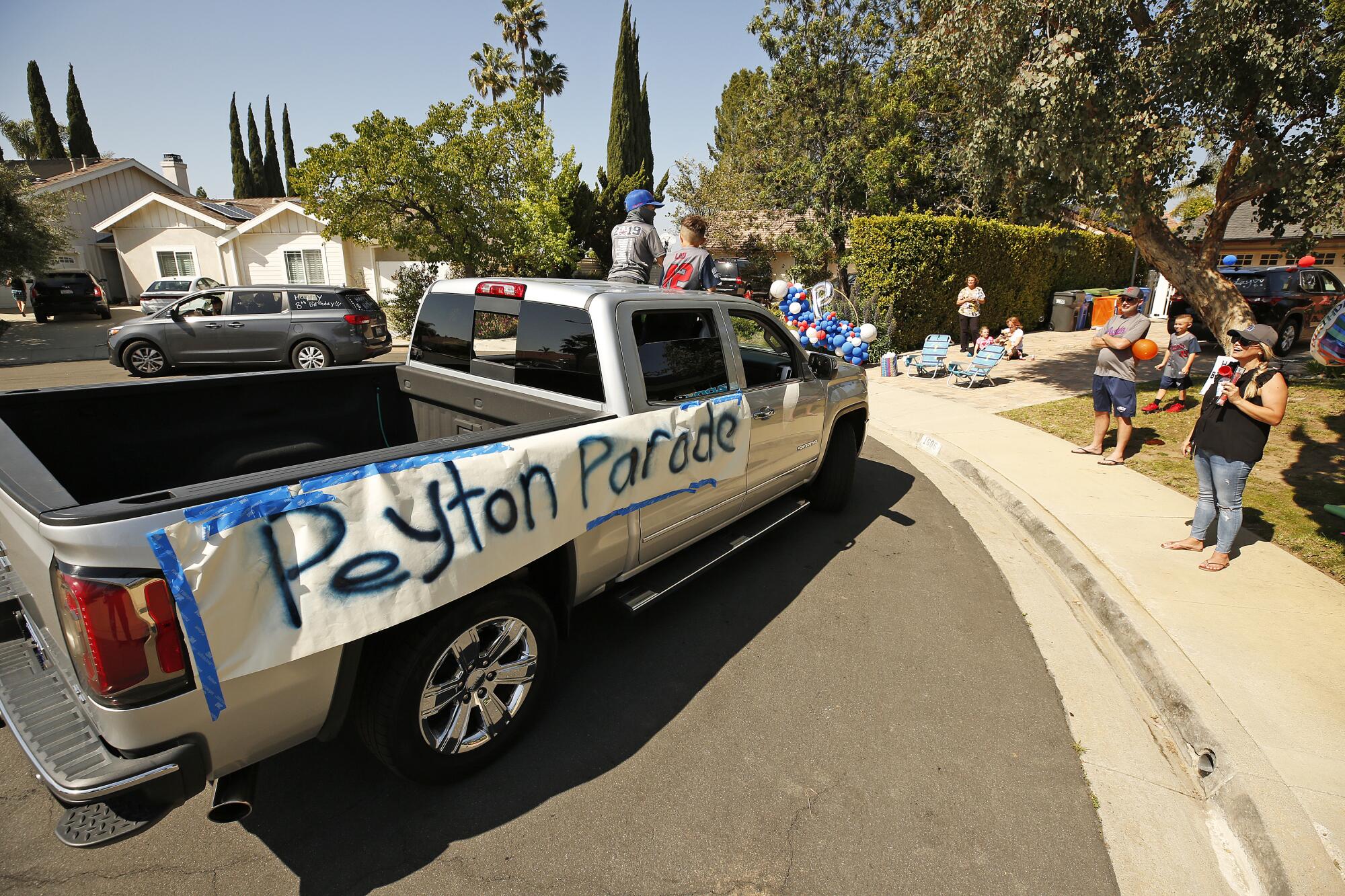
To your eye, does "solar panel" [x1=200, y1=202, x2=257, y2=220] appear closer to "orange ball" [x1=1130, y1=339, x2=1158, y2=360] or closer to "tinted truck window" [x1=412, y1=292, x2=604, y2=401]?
"tinted truck window" [x1=412, y1=292, x2=604, y2=401]

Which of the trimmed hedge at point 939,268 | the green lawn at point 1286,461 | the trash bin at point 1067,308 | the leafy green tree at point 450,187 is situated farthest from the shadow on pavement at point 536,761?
the trash bin at point 1067,308

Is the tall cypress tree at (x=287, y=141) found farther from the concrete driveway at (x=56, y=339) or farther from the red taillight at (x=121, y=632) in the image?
the red taillight at (x=121, y=632)

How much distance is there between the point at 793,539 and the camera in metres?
5.06

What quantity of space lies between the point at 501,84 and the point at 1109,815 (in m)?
43.6

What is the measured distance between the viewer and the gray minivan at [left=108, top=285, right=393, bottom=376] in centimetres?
1173

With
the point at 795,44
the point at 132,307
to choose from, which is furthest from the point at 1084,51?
the point at 132,307

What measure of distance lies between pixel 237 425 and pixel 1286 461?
362 inches

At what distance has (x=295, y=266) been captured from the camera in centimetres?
2522

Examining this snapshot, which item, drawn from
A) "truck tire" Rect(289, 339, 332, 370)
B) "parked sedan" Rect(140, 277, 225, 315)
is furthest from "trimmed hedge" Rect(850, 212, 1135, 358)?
"parked sedan" Rect(140, 277, 225, 315)

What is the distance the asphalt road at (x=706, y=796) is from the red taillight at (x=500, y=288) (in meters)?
1.95

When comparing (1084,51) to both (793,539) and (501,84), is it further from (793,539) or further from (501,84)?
(501,84)

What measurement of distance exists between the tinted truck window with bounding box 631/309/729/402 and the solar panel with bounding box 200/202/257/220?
31.9 meters

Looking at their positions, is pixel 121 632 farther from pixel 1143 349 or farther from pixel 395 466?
pixel 1143 349

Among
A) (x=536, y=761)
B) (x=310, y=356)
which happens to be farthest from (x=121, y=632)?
(x=310, y=356)
